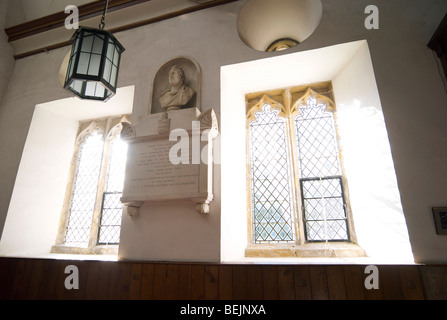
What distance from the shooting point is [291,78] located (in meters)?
3.15

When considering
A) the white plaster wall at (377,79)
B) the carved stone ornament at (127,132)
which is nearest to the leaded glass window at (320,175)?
the white plaster wall at (377,79)

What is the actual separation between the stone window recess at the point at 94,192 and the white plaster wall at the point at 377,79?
0.75 metres

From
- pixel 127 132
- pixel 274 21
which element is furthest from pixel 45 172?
pixel 274 21

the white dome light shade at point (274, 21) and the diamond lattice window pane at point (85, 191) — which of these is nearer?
the white dome light shade at point (274, 21)

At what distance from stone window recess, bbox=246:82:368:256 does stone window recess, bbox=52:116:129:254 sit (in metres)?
1.78

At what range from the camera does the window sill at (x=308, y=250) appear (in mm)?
2547

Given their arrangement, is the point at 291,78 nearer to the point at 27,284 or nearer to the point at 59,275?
the point at 59,275

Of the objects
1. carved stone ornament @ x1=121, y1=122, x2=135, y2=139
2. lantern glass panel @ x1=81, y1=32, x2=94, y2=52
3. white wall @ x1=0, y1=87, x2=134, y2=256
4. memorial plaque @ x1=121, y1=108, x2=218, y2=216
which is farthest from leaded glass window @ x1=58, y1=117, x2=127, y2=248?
lantern glass panel @ x1=81, y1=32, x2=94, y2=52

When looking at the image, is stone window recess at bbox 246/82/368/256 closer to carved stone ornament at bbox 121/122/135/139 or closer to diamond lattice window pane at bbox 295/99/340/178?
diamond lattice window pane at bbox 295/99/340/178

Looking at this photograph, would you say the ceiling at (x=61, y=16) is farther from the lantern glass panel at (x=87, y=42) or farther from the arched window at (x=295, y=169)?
the lantern glass panel at (x=87, y=42)

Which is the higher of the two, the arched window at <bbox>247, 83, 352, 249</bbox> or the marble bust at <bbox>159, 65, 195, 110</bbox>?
the marble bust at <bbox>159, 65, 195, 110</bbox>

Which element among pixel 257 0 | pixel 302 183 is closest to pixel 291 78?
pixel 257 0

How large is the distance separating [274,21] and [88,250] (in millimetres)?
3723

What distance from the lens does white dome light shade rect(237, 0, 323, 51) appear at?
3016mm
